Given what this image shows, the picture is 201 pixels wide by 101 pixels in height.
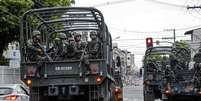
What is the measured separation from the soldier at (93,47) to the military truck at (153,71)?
13.3 meters

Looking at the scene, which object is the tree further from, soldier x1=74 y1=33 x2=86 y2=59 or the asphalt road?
soldier x1=74 y1=33 x2=86 y2=59

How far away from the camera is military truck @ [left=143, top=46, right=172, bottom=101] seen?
107 ft

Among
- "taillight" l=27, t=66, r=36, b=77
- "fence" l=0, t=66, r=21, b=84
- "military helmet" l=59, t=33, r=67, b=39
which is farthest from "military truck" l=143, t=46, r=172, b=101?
"taillight" l=27, t=66, r=36, b=77

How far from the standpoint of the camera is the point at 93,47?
1866 cm

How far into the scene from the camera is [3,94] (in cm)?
2291

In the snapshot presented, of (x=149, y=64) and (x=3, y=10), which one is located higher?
(x=3, y=10)

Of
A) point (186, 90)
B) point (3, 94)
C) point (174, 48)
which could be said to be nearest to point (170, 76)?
point (186, 90)

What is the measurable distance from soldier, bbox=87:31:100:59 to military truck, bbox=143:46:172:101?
524 inches

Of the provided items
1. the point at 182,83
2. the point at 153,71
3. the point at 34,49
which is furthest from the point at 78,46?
the point at 153,71

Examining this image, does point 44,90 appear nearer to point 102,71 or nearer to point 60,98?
point 60,98

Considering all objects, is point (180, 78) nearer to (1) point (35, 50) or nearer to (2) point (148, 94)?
(2) point (148, 94)

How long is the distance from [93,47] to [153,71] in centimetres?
1494

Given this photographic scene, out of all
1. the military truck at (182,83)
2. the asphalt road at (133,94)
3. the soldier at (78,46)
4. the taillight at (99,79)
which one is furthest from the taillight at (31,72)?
the asphalt road at (133,94)

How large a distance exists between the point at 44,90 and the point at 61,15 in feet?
7.55
